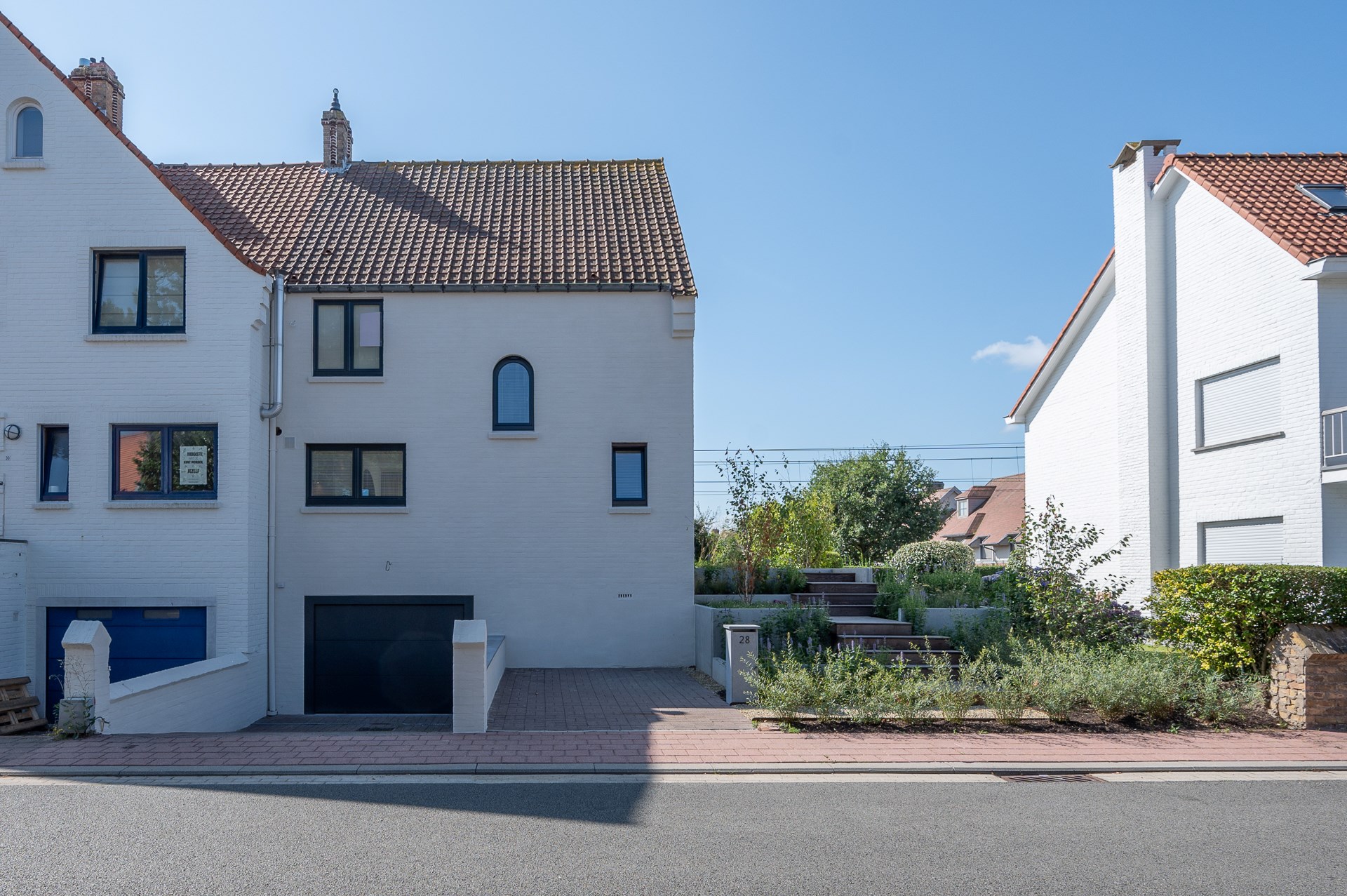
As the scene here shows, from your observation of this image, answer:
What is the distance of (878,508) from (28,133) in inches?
1373

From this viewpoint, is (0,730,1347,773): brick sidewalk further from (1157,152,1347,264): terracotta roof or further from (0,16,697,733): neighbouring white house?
(1157,152,1347,264): terracotta roof

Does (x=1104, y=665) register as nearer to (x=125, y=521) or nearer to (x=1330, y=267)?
(x=1330, y=267)

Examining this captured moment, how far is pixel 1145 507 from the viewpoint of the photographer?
20141mm

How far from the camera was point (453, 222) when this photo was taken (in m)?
19.5

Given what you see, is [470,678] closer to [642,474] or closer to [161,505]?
[642,474]

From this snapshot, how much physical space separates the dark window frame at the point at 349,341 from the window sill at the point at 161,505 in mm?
3105

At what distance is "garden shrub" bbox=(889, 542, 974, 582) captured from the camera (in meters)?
23.6

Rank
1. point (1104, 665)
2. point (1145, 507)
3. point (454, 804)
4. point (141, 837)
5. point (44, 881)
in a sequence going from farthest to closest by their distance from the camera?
point (1145, 507) → point (1104, 665) → point (454, 804) → point (141, 837) → point (44, 881)

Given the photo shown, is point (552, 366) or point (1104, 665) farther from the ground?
point (552, 366)

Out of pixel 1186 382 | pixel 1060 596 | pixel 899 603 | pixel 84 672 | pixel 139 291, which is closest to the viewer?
pixel 84 672

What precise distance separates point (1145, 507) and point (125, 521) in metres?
19.0

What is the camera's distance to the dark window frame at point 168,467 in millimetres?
15977

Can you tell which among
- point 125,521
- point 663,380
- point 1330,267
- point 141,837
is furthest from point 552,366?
point 1330,267

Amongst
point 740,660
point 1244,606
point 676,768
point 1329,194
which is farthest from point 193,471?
point 1329,194
